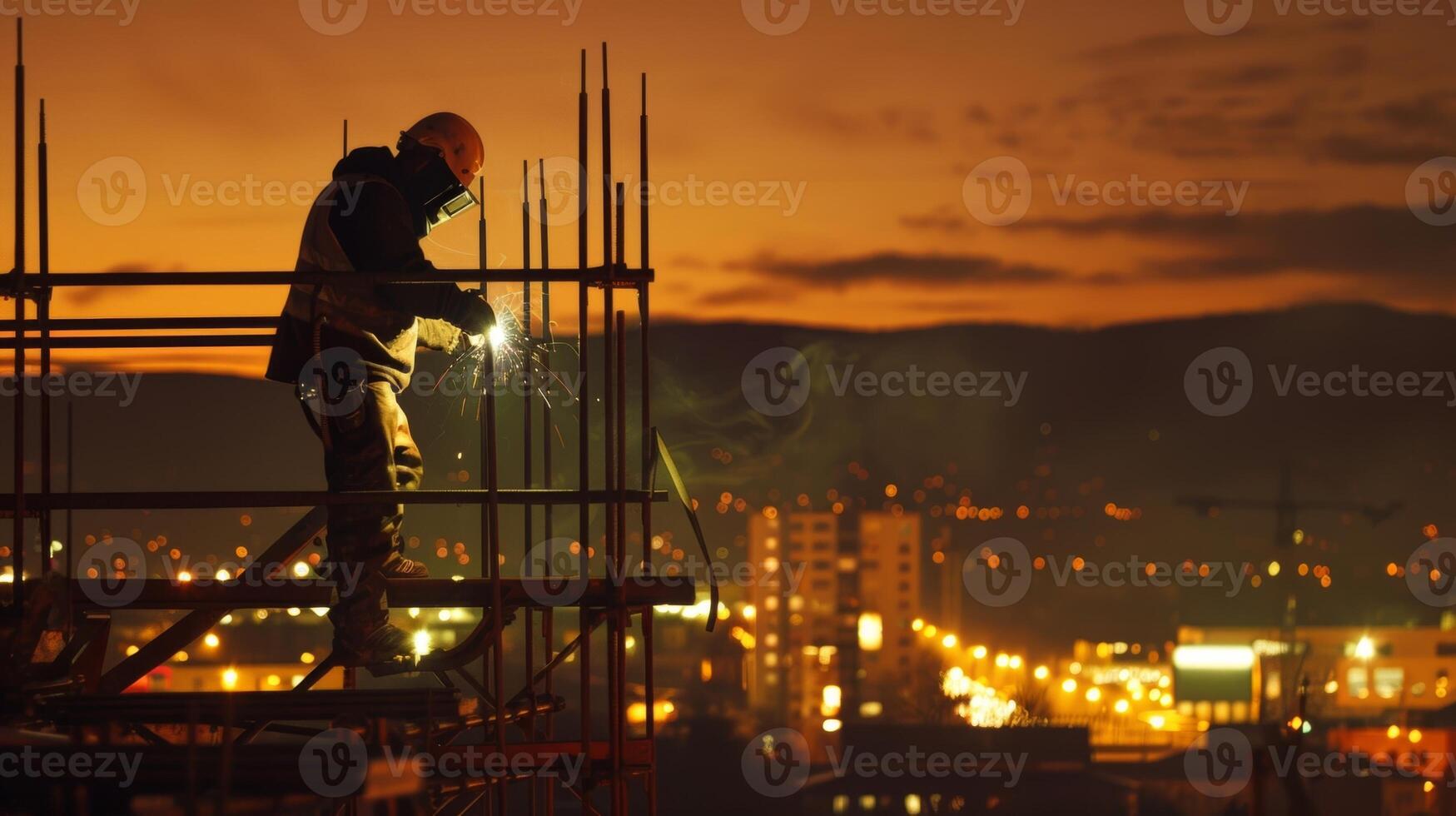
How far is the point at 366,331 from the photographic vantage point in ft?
24.0

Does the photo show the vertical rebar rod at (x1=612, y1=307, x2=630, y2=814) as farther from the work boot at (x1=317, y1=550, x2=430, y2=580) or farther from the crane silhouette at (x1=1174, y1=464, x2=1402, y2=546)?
the crane silhouette at (x1=1174, y1=464, x2=1402, y2=546)

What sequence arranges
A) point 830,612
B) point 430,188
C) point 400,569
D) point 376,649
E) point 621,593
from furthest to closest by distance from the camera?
point 830,612 < point 400,569 < point 430,188 < point 621,593 < point 376,649

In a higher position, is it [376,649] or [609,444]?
[609,444]

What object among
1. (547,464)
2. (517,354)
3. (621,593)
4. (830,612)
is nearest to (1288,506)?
(830,612)

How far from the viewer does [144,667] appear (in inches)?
309

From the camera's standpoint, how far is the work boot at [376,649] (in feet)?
23.2

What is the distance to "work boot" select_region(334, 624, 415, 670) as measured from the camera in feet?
A: 23.2

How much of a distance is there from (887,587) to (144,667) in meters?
70.9

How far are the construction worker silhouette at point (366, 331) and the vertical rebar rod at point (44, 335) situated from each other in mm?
1555

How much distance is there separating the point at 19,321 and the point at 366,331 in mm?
1863

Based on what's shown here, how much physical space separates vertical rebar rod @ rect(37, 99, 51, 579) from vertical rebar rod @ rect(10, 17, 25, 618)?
0.72 feet

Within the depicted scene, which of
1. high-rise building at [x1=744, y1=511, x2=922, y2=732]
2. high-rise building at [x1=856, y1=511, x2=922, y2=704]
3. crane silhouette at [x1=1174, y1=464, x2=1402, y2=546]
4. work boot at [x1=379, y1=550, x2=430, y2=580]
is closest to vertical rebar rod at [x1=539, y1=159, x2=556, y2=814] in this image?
work boot at [x1=379, y1=550, x2=430, y2=580]

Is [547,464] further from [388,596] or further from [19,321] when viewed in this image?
[19,321]

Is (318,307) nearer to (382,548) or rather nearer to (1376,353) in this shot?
(382,548)
